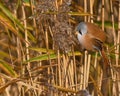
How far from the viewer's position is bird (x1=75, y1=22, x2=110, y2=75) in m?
1.85

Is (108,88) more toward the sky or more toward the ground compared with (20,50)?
more toward the ground

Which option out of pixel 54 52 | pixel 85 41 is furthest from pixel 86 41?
pixel 54 52

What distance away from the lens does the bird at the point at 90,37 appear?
1.85 meters

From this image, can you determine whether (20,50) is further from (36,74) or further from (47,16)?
(47,16)

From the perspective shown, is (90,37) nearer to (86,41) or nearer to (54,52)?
(86,41)

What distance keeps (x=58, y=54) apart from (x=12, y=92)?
1.02 m

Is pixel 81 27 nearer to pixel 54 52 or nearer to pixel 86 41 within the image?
pixel 86 41

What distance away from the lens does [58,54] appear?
6.03ft

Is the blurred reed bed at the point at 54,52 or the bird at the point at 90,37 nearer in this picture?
the blurred reed bed at the point at 54,52

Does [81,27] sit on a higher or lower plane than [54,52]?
higher

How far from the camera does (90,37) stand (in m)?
1.92

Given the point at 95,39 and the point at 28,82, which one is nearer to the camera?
the point at 95,39

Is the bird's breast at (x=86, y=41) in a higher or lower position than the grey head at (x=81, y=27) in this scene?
lower

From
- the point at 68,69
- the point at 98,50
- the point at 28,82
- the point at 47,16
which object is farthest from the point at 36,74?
the point at 47,16
